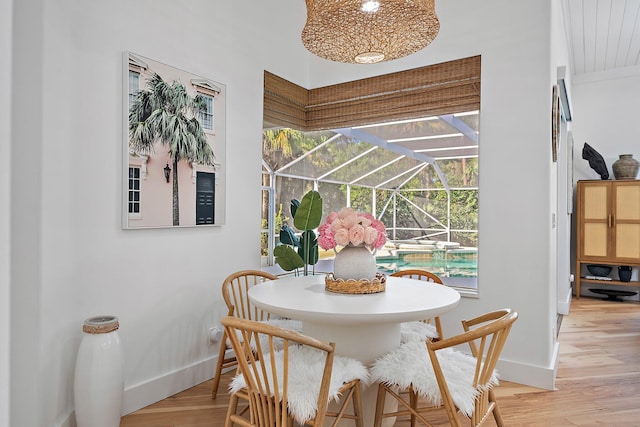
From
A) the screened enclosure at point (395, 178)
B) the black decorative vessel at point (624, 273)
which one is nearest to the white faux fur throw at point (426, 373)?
the screened enclosure at point (395, 178)

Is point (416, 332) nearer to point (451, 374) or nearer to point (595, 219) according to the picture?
point (451, 374)

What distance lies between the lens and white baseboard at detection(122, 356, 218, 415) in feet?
7.89

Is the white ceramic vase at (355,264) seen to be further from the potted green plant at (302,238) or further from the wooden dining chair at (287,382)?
the potted green plant at (302,238)

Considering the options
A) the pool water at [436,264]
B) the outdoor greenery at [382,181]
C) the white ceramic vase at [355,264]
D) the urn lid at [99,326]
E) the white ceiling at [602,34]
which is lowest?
the urn lid at [99,326]

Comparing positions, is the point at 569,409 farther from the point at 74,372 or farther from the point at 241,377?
the point at 74,372

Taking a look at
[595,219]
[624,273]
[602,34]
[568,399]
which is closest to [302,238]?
[568,399]

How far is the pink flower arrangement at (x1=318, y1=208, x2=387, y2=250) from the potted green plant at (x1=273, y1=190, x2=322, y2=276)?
0.91 metres

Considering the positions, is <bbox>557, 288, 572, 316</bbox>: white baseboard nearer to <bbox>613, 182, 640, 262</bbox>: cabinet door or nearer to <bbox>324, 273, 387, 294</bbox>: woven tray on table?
<bbox>613, 182, 640, 262</bbox>: cabinet door

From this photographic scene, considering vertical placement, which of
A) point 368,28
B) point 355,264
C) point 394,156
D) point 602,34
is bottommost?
point 355,264

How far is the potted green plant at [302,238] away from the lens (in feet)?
10.5

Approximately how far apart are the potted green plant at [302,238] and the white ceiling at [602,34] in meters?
2.97

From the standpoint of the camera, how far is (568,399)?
103 inches

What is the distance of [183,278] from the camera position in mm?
2721

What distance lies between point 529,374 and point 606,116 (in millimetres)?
4640
